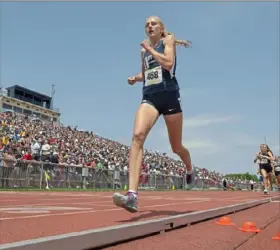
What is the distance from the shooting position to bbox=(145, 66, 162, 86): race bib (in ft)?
14.5

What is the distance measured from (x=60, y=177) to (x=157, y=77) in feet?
41.0

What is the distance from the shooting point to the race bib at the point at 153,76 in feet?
14.5

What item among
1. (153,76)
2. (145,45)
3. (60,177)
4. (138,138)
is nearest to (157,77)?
(153,76)

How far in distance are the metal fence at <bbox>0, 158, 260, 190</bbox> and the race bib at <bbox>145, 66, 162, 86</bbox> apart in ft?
32.9

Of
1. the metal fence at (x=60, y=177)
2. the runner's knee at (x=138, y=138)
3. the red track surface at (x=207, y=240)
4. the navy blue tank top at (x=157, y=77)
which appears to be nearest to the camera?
the red track surface at (x=207, y=240)

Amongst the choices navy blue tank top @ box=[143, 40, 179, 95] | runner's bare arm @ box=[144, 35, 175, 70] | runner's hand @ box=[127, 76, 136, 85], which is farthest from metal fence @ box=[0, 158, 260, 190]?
runner's bare arm @ box=[144, 35, 175, 70]

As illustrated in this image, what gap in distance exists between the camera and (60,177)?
16172 millimetres

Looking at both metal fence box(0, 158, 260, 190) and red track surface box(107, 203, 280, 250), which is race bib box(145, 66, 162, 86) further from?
metal fence box(0, 158, 260, 190)

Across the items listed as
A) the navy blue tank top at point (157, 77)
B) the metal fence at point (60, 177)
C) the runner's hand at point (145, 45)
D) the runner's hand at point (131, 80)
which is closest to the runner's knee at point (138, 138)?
the navy blue tank top at point (157, 77)

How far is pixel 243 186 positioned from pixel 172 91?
142 feet

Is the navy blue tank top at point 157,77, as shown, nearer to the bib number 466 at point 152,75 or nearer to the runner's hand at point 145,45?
the bib number 466 at point 152,75

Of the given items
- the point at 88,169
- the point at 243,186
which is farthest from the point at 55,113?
the point at 88,169

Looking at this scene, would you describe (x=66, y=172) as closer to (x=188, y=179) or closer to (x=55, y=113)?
(x=188, y=179)

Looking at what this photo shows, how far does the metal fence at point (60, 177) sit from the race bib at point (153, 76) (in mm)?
10038
